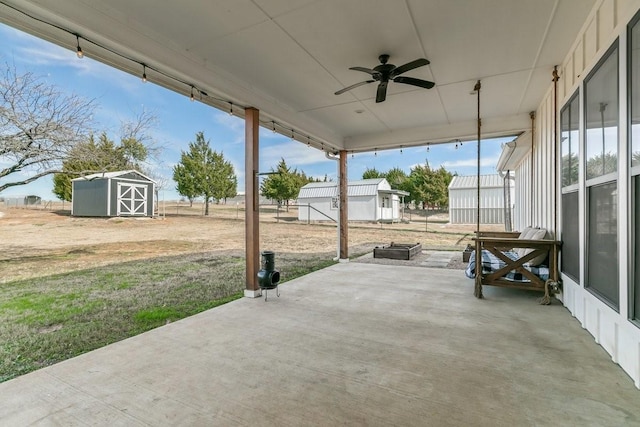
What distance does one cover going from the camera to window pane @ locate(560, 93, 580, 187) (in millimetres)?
3071

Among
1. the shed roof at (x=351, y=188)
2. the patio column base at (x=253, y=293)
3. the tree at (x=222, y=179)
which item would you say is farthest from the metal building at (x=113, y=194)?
the shed roof at (x=351, y=188)

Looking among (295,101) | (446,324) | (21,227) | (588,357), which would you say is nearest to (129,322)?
(21,227)

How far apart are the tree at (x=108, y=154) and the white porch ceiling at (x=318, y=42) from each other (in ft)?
6.19

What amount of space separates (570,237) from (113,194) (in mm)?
7875

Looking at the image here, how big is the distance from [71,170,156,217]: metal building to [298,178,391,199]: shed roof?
9730 mm

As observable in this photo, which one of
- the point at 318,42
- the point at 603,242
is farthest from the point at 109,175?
the point at 603,242

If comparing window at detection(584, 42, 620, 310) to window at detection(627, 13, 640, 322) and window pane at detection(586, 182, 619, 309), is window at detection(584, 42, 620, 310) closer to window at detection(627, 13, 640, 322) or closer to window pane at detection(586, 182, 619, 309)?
window pane at detection(586, 182, 619, 309)

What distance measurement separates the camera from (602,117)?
2.40m

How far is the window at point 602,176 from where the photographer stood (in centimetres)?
218

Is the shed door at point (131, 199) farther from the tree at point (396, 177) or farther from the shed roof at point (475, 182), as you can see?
the tree at point (396, 177)

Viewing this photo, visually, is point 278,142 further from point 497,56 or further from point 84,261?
point 497,56

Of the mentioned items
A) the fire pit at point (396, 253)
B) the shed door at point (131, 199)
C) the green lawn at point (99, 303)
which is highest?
the shed door at point (131, 199)

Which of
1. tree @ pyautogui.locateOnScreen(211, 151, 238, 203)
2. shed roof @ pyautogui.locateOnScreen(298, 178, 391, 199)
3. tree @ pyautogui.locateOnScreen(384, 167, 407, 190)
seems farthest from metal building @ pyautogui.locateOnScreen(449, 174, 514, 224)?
tree @ pyautogui.locateOnScreen(211, 151, 238, 203)

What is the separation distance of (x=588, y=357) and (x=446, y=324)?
106cm
